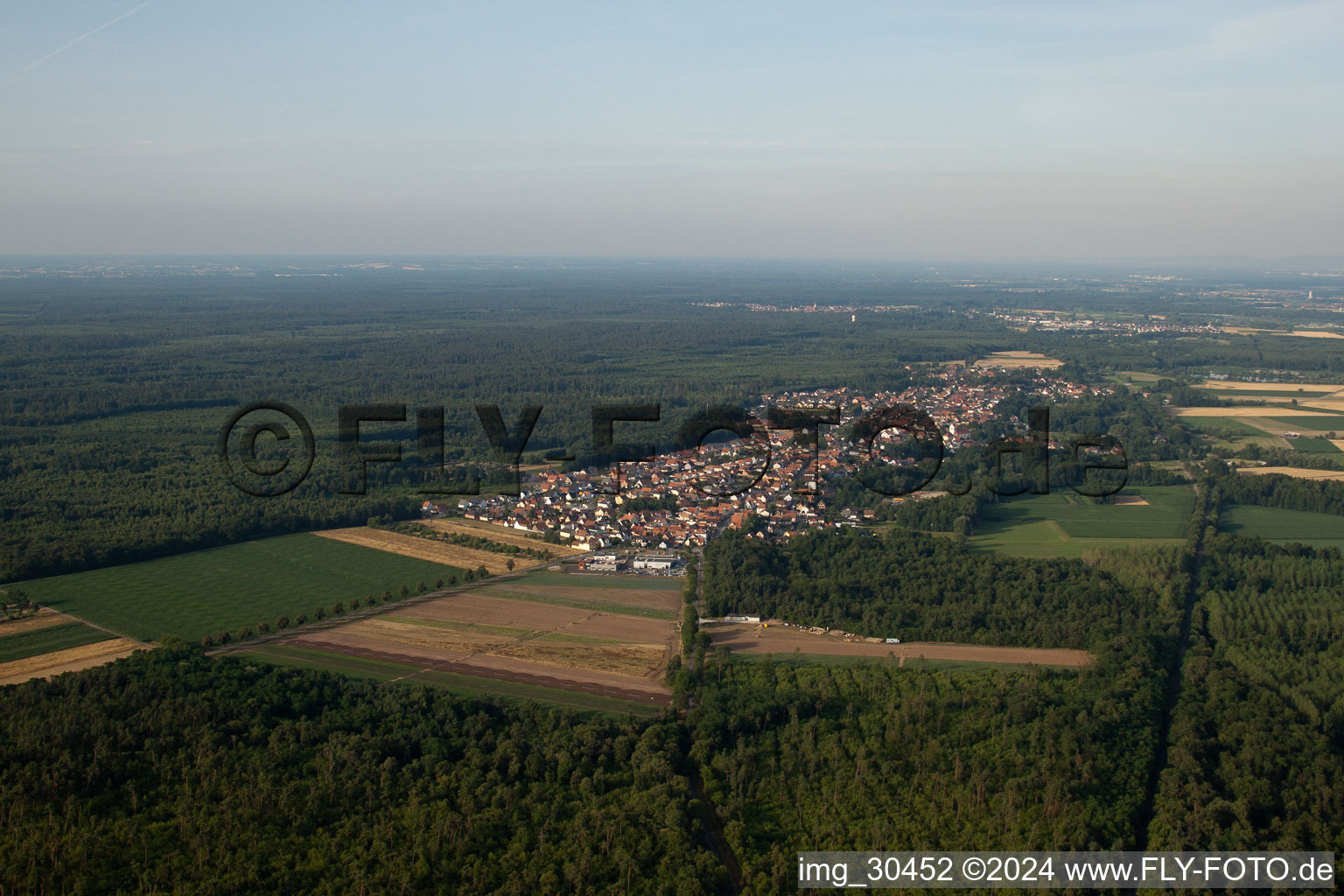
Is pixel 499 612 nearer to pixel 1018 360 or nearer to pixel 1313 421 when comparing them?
pixel 1313 421

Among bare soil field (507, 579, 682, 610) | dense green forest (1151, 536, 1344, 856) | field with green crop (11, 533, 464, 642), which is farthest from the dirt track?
dense green forest (1151, 536, 1344, 856)

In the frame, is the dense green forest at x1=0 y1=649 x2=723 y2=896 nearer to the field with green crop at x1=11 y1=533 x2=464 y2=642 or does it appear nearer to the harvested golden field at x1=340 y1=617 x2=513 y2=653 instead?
the harvested golden field at x1=340 y1=617 x2=513 y2=653

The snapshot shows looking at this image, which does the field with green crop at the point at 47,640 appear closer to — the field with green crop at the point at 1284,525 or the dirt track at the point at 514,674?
A: the dirt track at the point at 514,674

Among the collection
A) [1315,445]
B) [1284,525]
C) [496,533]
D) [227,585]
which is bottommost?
[1284,525]

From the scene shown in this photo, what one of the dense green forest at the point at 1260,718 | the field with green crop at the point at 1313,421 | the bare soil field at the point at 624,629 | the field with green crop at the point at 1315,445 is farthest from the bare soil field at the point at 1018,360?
the bare soil field at the point at 624,629

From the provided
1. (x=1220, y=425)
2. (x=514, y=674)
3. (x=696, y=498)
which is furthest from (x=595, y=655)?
(x=1220, y=425)

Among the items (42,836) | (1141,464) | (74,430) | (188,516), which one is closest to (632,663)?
(42,836)
